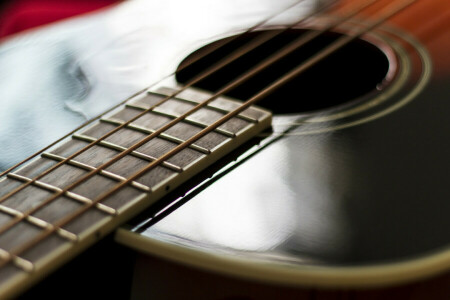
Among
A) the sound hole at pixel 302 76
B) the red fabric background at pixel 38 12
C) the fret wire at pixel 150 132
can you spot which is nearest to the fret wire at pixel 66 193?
the fret wire at pixel 150 132

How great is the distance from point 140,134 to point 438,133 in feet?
0.92

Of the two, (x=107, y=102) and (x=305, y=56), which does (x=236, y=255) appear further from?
(x=305, y=56)

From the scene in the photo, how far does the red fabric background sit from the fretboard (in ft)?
2.01

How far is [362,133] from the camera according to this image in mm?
561

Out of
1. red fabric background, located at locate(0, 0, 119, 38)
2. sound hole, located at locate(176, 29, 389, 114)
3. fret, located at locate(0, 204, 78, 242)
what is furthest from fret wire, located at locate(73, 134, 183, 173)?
red fabric background, located at locate(0, 0, 119, 38)

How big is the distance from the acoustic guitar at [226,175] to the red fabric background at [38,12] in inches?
15.7

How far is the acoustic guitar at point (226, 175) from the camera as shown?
422mm

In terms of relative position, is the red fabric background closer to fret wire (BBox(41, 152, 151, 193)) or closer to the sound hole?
the sound hole

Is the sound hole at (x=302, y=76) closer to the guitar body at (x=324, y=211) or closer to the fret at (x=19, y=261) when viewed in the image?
the guitar body at (x=324, y=211)

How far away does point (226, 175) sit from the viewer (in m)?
0.52

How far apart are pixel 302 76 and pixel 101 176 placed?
0.38 meters

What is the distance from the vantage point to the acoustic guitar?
0.42 m

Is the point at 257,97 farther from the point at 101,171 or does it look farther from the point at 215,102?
the point at 101,171

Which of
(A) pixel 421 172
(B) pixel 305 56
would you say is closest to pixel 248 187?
(A) pixel 421 172
